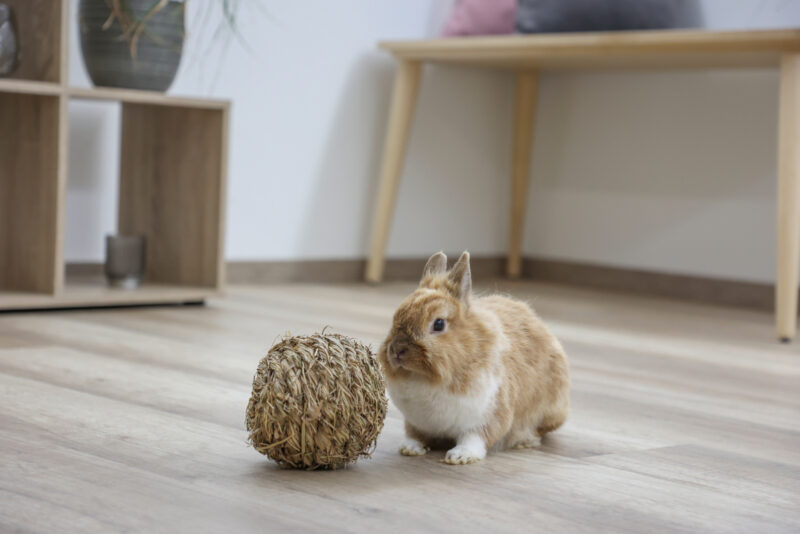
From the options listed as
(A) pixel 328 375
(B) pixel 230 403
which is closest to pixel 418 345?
(A) pixel 328 375

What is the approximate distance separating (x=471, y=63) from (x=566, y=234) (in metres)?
0.67

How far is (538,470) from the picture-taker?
4.11ft

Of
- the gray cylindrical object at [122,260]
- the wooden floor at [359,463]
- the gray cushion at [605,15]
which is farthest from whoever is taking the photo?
the gray cushion at [605,15]

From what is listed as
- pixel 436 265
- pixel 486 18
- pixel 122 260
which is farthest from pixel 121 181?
pixel 436 265

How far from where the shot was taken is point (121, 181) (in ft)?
8.86

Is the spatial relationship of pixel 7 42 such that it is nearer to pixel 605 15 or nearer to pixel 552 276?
pixel 605 15

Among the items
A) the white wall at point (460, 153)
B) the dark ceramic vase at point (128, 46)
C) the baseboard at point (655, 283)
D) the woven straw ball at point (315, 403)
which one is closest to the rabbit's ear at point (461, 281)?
the woven straw ball at point (315, 403)

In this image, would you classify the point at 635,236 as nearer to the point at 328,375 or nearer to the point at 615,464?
the point at 615,464

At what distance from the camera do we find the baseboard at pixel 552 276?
9.90 feet

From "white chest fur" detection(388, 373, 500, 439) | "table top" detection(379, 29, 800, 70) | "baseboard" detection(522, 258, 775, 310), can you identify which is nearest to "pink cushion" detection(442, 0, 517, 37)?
"table top" detection(379, 29, 800, 70)

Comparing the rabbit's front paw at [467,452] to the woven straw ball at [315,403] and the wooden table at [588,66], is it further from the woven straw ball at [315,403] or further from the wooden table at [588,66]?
the wooden table at [588,66]

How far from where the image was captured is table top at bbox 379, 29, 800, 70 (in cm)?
238

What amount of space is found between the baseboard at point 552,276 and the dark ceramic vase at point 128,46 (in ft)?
1.77

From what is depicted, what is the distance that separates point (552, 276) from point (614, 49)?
111 centimetres
